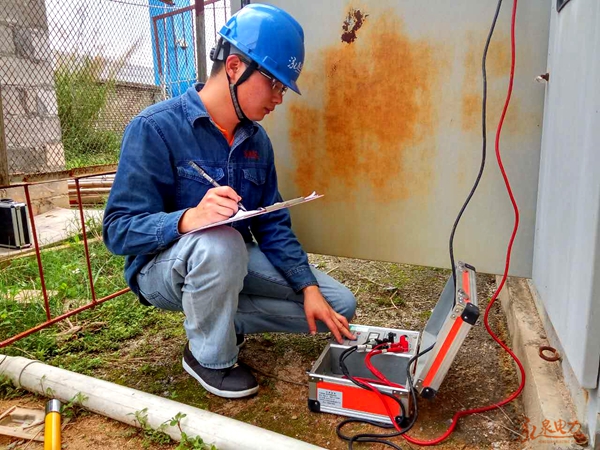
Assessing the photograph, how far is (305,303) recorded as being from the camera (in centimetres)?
175

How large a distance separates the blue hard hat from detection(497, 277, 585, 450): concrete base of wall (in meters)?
1.26

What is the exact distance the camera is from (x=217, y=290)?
1.53 m

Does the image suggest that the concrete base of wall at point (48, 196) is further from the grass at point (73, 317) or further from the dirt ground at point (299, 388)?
the dirt ground at point (299, 388)

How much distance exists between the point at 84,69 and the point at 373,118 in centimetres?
281

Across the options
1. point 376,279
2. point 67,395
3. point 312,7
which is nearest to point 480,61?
point 312,7

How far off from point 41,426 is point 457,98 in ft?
6.10

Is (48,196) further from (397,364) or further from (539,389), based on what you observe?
(539,389)

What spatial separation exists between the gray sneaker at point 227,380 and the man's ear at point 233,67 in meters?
1.04

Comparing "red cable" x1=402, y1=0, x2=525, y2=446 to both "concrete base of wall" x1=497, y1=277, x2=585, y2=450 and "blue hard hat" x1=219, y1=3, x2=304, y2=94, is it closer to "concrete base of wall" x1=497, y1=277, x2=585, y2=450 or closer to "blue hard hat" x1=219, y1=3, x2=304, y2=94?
"concrete base of wall" x1=497, y1=277, x2=585, y2=450

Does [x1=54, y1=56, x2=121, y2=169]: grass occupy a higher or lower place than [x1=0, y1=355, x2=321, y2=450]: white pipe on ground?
higher

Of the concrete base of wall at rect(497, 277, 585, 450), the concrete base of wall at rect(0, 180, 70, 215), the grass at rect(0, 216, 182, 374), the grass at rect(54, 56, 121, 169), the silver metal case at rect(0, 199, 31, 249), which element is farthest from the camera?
the concrete base of wall at rect(0, 180, 70, 215)

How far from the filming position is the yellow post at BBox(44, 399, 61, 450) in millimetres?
1386

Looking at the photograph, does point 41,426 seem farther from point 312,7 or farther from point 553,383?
point 312,7

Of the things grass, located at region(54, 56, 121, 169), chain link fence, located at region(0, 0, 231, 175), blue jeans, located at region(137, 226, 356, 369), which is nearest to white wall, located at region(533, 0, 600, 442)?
blue jeans, located at region(137, 226, 356, 369)
